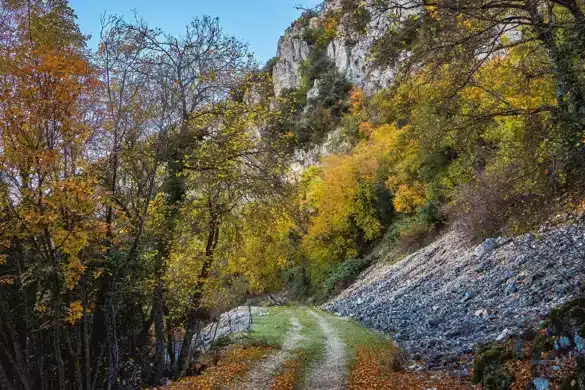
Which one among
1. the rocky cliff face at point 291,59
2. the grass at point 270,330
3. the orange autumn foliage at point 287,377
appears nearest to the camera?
the orange autumn foliage at point 287,377

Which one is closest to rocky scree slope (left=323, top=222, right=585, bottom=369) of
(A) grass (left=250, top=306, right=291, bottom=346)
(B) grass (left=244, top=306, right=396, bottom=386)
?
(B) grass (left=244, top=306, right=396, bottom=386)

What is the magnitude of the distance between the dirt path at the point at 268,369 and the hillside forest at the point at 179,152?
2.48m

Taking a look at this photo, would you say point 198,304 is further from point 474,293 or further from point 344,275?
point 344,275

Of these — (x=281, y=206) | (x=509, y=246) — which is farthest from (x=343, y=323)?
(x=281, y=206)

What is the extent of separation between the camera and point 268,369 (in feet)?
44.7

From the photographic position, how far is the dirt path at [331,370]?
1132 centimetres

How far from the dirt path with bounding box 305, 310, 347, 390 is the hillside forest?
3.90m

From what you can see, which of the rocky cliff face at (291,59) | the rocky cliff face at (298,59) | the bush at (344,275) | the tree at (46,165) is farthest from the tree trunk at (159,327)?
the rocky cliff face at (291,59)

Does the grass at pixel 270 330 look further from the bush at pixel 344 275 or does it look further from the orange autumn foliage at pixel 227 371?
the bush at pixel 344 275

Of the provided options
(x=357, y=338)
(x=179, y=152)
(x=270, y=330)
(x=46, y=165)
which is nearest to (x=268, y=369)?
(x=357, y=338)

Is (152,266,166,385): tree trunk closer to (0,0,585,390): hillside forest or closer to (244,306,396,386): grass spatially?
(0,0,585,390): hillside forest

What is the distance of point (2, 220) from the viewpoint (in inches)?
404

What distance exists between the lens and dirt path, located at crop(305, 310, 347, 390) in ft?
37.1

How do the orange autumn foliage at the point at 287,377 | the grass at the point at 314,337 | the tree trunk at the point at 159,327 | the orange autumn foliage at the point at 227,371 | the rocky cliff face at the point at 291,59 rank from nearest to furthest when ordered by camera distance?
the orange autumn foliage at the point at 287,377 → the orange autumn foliage at the point at 227,371 → the tree trunk at the point at 159,327 → the grass at the point at 314,337 → the rocky cliff face at the point at 291,59
